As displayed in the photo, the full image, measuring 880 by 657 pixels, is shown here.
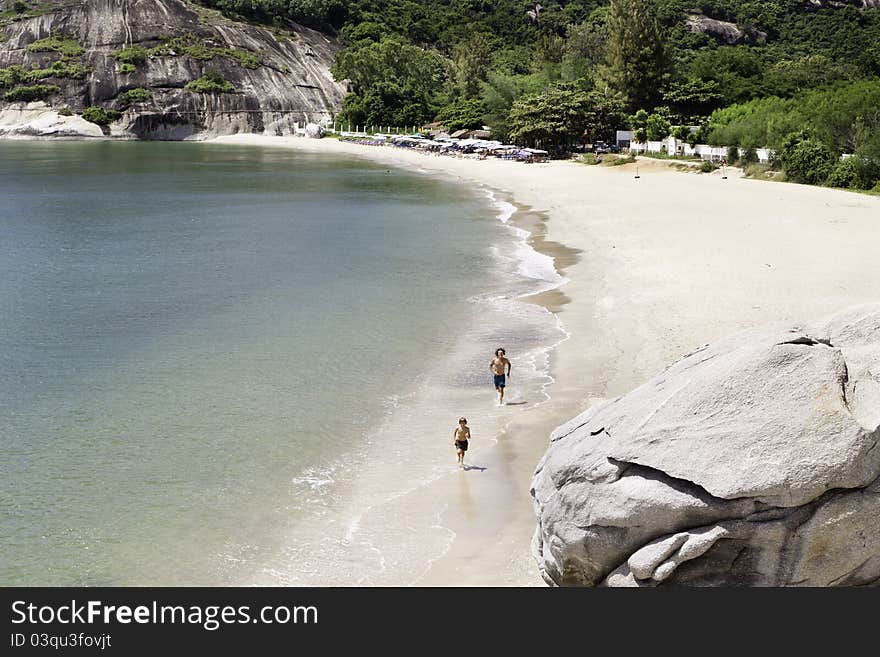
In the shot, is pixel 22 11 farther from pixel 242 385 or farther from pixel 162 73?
pixel 242 385

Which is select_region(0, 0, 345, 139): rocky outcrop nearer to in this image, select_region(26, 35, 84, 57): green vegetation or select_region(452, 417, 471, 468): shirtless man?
select_region(26, 35, 84, 57): green vegetation

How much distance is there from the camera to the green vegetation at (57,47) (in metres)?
153

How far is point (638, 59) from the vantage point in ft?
296

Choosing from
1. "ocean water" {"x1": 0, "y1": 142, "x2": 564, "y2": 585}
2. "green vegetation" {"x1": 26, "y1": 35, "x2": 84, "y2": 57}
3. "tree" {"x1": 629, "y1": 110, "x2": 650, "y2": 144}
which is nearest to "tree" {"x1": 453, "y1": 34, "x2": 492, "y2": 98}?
"tree" {"x1": 629, "y1": 110, "x2": 650, "y2": 144}

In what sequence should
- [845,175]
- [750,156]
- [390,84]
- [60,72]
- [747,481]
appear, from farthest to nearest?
[60,72] < [390,84] < [750,156] < [845,175] < [747,481]

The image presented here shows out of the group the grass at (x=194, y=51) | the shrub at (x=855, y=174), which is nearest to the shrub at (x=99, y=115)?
the grass at (x=194, y=51)

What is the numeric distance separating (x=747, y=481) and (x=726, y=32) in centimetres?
17437

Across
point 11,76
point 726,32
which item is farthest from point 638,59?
point 11,76

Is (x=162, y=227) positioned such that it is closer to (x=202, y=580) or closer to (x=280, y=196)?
(x=280, y=196)

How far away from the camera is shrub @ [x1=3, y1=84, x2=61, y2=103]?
14662 centimetres

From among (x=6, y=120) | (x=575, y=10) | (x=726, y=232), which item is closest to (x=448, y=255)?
(x=726, y=232)

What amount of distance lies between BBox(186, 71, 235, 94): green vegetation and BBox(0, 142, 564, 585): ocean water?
107393mm

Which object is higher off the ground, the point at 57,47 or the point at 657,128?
the point at 57,47

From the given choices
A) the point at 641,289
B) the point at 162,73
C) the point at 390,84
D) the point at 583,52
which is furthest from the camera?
the point at 162,73
